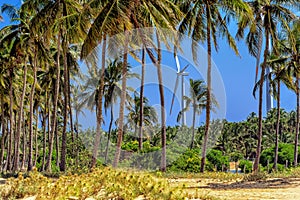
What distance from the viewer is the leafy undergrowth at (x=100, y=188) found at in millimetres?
7352

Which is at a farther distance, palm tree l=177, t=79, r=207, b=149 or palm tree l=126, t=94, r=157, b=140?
palm tree l=126, t=94, r=157, b=140

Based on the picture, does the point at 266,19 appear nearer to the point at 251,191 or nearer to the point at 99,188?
the point at 251,191

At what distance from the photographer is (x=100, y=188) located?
8.38 metres

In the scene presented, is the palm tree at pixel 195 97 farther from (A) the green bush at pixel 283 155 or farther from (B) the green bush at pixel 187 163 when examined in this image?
(A) the green bush at pixel 283 155

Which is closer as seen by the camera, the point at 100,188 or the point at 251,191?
the point at 100,188

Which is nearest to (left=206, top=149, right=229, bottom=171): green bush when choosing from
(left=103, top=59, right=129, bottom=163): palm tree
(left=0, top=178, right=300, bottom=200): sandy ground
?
(left=103, top=59, right=129, bottom=163): palm tree

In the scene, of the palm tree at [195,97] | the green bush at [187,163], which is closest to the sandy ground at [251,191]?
the green bush at [187,163]

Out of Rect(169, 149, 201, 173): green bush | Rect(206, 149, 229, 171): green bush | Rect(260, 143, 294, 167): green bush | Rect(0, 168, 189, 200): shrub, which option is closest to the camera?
Rect(0, 168, 189, 200): shrub

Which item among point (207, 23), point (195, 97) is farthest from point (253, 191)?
point (195, 97)

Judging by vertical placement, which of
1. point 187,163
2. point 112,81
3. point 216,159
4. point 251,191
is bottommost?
point 251,191

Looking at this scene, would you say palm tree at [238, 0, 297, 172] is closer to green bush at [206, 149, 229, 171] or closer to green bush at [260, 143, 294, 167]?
green bush at [206, 149, 229, 171]

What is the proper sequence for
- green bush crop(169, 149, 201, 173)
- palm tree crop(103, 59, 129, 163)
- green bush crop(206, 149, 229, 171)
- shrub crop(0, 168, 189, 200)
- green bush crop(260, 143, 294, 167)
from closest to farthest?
shrub crop(0, 168, 189, 200)
green bush crop(169, 149, 201, 173)
palm tree crop(103, 59, 129, 163)
green bush crop(206, 149, 229, 171)
green bush crop(260, 143, 294, 167)

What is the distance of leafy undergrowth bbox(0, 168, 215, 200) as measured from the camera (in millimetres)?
7352

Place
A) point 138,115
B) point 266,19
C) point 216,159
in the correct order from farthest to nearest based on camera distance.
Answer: point 138,115 < point 216,159 < point 266,19
